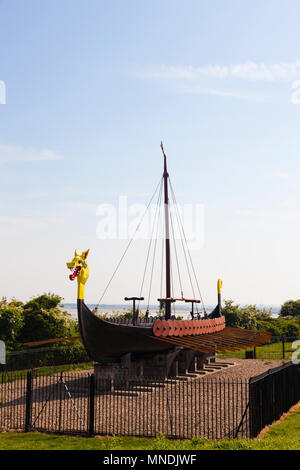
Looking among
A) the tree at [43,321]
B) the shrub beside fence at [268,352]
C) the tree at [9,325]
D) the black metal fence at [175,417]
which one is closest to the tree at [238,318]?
the shrub beside fence at [268,352]

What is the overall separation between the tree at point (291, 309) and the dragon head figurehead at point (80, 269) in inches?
2545

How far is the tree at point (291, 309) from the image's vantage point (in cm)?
7769

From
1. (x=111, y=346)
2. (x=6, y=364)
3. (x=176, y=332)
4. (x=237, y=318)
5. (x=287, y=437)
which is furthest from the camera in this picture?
(x=237, y=318)

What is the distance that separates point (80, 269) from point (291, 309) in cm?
6671

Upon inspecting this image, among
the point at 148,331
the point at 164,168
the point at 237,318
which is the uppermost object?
the point at 164,168

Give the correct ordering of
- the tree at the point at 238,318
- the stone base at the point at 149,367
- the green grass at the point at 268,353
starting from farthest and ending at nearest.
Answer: the tree at the point at 238,318 < the green grass at the point at 268,353 < the stone base at the point at 149,367

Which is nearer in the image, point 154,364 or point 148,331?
point 148,331

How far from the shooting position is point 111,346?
20.5 metres

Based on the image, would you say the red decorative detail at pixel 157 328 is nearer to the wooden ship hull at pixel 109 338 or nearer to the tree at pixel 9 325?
the wooden ship hull at pixel 109 338

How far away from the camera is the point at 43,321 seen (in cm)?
3006

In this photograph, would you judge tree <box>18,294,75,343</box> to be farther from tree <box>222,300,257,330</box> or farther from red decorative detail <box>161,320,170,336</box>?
tree <box>222,300,257,330</box>
